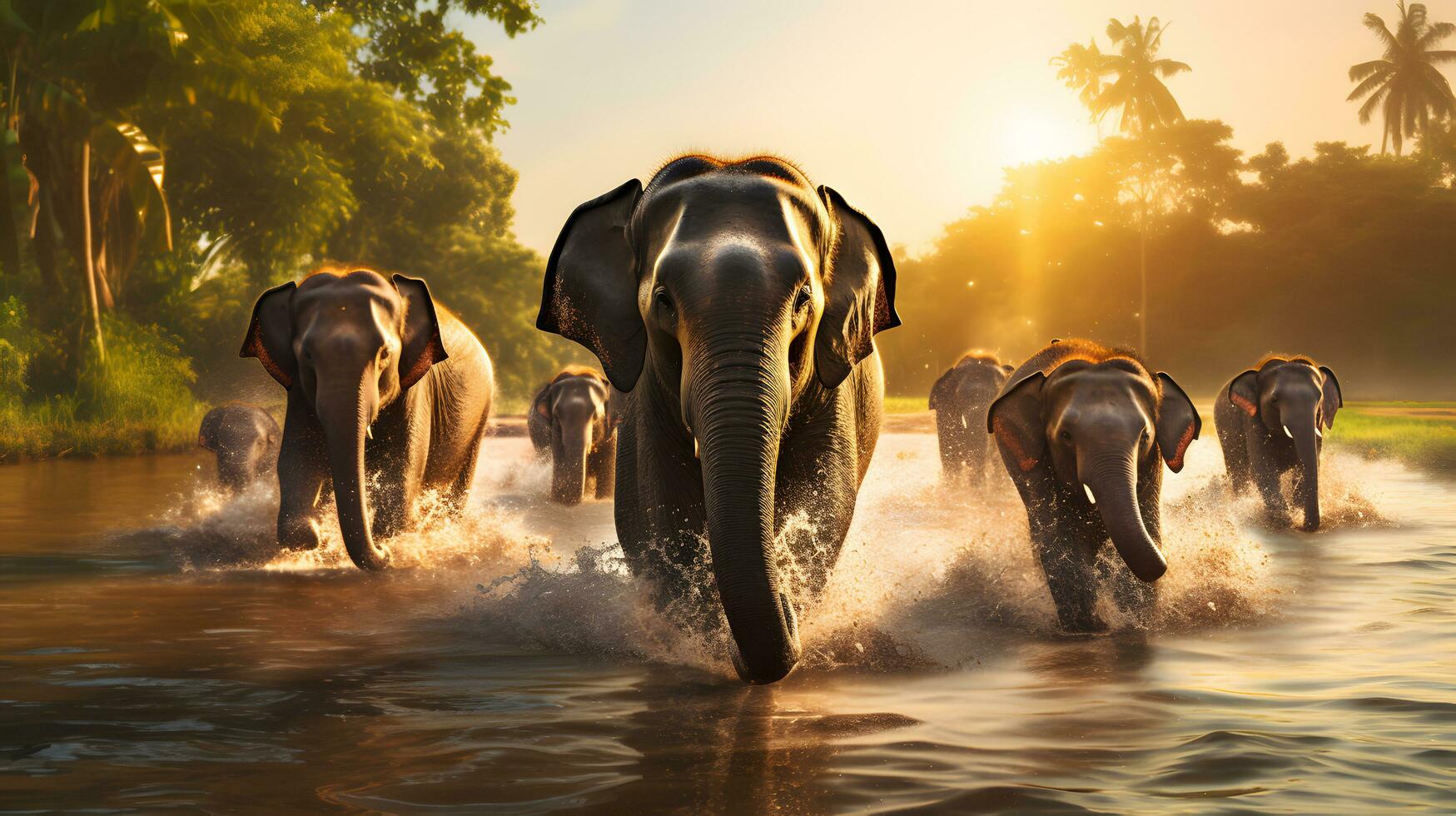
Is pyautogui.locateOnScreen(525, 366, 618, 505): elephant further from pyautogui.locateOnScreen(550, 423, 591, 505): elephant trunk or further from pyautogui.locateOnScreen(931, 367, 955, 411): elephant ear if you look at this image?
pyautogui.locateOnScreen(931, 367, 955, 411): elephant ear

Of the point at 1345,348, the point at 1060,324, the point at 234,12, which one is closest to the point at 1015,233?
the point at 1060,324

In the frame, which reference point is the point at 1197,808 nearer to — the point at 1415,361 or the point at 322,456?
the point at 322,456

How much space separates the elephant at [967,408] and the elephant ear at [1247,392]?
331 cm

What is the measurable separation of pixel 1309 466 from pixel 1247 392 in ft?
4.79

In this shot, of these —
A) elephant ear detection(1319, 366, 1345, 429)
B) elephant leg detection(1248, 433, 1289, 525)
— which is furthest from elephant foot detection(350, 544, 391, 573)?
elephant ear detection(1319, 366, 1345, 429)

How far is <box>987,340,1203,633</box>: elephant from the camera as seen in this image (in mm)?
7355

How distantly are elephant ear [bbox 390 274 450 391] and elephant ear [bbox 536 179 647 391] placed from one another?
12.2 feet

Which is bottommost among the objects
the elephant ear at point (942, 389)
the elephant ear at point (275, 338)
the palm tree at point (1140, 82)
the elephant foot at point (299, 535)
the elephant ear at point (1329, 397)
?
the elephant foot at point (299, 535)

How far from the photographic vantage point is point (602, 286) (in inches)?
232

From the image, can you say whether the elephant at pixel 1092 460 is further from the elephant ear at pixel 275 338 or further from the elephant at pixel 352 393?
the elephant ear at pixel 275 338

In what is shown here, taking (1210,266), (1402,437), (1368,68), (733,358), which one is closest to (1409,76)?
(1368,68)

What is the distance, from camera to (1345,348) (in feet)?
159

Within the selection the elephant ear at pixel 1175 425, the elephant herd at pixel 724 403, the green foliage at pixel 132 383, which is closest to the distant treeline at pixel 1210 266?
the green foliage at pixel 132 383

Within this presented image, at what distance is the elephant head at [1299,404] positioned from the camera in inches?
487
